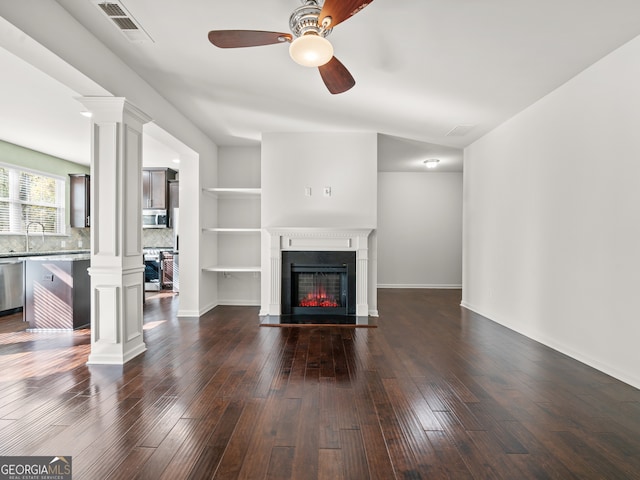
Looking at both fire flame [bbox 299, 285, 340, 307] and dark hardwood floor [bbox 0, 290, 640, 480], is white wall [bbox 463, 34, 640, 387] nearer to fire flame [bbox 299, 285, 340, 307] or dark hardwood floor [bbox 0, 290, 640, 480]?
dark hardwood floor [bbox 0, 290, 640, 480]

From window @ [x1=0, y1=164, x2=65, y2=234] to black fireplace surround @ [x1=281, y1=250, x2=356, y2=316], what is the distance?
4.62 metres

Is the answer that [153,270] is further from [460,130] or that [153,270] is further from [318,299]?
[460,130]

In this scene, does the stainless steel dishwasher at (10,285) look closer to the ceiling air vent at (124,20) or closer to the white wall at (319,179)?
the white wall at (319,179)

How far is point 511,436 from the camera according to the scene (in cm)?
193

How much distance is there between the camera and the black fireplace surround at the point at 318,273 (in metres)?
4.92

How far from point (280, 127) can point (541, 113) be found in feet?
10.1

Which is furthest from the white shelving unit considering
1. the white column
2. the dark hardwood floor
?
the white column

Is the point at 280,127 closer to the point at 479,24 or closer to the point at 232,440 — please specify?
the point at 479,24

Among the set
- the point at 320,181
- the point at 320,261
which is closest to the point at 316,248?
the point at 320,261

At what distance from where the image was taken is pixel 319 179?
504 cm

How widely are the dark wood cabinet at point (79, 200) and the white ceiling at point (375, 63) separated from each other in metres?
2.12

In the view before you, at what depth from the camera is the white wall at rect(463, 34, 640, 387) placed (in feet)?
8.97

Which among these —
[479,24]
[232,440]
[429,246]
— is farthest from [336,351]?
[429,246]

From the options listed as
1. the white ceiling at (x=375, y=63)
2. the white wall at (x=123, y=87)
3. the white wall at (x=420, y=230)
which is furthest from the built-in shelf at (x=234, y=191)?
the white wall at (x=420, y=230)
